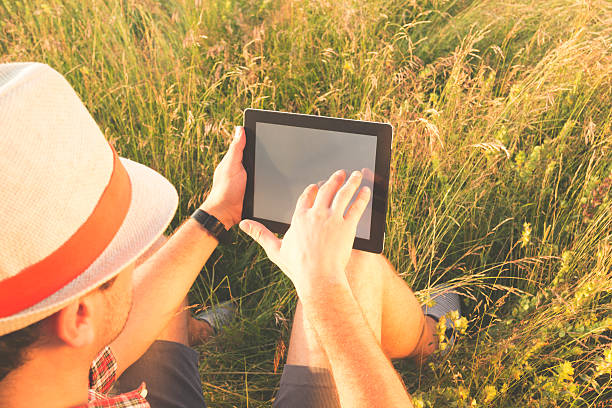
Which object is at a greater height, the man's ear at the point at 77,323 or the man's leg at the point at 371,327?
the man's ear at the point at 77,323

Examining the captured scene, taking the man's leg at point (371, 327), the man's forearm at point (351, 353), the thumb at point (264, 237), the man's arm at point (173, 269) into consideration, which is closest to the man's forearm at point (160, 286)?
the man's arm at point (173, 269)

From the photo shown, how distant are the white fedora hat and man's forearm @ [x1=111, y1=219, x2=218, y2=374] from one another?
0.60 metres

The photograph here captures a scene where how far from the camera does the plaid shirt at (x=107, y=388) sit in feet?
3.38

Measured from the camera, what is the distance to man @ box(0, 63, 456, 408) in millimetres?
Answer: 802

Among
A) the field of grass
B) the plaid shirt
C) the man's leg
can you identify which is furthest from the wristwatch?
the plaid shirt

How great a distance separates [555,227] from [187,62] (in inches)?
74.6

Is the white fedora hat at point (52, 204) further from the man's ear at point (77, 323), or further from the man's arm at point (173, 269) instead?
the man's arm at point (173, 269)

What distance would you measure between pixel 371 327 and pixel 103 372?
0.74 metres

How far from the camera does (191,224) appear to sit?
1612mm

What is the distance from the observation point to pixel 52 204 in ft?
2.68

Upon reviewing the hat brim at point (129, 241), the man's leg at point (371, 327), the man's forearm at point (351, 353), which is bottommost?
A: the man's leg at point (371, 327)

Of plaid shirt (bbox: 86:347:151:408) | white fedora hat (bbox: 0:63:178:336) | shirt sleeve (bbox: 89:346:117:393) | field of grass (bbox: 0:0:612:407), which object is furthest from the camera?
field of grass (bbox: 0:0:612:407)

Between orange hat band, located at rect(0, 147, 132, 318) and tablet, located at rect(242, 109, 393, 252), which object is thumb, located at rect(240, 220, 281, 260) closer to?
tablet, located at rect(242, 109, 393, 252)

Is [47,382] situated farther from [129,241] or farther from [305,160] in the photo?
[305,160]
